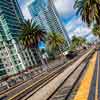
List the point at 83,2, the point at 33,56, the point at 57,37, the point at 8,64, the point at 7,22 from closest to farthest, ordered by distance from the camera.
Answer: the point at 83,2 → the point at 57,37 → the point at 8,64 → the point at 7,22 → the point at 33,56

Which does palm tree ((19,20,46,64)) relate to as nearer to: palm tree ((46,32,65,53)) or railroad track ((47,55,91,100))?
palm tree ((46,32,65,53))

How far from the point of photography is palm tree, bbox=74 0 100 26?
44.1 meters

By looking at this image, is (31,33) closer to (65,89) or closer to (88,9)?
(88,9)

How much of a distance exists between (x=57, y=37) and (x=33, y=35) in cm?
2951

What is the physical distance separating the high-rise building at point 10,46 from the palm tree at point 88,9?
3121 inches

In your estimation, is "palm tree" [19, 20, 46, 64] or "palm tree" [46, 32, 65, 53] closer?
"palm tree" [19, 20, 46, 64]

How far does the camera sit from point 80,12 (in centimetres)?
5166

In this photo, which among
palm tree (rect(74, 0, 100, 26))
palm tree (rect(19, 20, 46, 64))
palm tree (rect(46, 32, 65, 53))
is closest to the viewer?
palm tree (rect(74, 0, 100, 26))

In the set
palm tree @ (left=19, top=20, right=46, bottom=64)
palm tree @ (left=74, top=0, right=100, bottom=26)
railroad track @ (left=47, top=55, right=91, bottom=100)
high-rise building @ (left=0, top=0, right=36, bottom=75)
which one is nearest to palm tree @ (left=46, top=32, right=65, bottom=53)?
palm tree @ (left=19, top=20, right=46, bottom=64)

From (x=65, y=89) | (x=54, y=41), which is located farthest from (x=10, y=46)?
(x=65, y=89)

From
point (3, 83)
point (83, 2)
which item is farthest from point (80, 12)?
point (3, 83)

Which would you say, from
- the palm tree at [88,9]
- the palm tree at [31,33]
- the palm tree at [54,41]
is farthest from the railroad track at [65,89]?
the palm tree at [54,41]

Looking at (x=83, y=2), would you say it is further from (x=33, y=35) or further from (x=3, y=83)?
(x=33, y=35)

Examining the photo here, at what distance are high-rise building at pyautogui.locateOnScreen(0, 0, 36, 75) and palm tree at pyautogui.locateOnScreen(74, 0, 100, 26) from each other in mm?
79271
